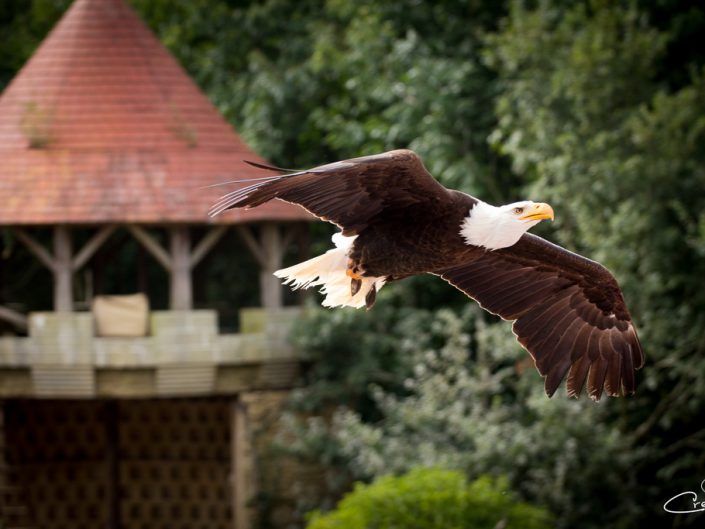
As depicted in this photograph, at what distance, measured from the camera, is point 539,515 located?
37.9ft

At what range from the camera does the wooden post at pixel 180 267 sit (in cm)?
1373

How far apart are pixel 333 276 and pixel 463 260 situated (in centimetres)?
61

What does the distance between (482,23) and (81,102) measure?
403 centimetres

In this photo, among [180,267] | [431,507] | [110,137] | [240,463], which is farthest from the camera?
[240,463]

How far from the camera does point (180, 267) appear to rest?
13.8m

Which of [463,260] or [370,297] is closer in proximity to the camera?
[463,260]

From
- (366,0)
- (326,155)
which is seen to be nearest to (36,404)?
(326,155)

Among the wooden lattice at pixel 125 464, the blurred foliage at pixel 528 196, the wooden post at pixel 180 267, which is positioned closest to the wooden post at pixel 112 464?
the wooden lattice at pixel 125 464

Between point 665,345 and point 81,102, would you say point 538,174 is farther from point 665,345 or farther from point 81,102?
point 81,102

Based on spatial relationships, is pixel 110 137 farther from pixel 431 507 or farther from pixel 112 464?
pixel 431 507

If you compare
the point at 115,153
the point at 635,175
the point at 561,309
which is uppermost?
the point at 561,309

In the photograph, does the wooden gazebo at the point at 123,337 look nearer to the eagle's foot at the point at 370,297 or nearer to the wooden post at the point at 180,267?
the wooden post at the point at 180,267

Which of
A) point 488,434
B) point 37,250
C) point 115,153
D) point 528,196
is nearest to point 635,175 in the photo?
point 528,196

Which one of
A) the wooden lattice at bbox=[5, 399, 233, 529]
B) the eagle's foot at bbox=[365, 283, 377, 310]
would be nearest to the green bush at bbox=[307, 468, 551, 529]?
the eagle's foot at bbox=[365, 283, 377, 310]
